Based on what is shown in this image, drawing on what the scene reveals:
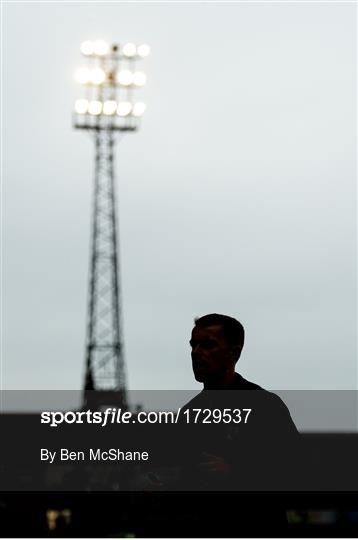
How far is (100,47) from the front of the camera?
37844mm

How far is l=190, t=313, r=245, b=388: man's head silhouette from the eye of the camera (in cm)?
539

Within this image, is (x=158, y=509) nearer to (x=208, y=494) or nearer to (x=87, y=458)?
(x=208, y=494)

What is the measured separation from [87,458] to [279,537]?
9611mm

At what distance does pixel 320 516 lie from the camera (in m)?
39.6

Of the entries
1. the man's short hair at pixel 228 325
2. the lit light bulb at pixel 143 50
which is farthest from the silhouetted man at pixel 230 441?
the lit light bulb at pixel 143 50

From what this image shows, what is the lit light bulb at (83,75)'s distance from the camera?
37656 millimetres

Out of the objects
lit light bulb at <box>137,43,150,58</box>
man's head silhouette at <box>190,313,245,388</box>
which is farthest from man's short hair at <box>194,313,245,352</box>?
lit light bulb at <box>137,43,150,58</box>

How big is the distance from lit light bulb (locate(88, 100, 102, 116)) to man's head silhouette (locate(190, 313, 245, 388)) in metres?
32.7

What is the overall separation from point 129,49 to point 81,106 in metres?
2.33

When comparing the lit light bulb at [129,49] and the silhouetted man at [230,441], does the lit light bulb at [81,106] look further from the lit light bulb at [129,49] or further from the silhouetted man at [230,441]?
the silhouetted man at [230,441]

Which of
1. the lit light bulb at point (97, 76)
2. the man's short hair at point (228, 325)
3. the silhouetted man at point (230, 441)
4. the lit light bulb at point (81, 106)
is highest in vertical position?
the lit light bulb at point (97, 76)

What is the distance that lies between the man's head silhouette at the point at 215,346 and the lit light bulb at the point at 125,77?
33368 millimetres

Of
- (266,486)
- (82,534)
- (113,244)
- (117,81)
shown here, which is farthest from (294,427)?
(117,81)

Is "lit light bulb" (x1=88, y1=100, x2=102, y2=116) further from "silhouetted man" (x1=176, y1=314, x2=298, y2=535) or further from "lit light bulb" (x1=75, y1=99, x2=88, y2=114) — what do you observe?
"silhouetted man" (x1=176, y1=314, x2=298, y2=535)
